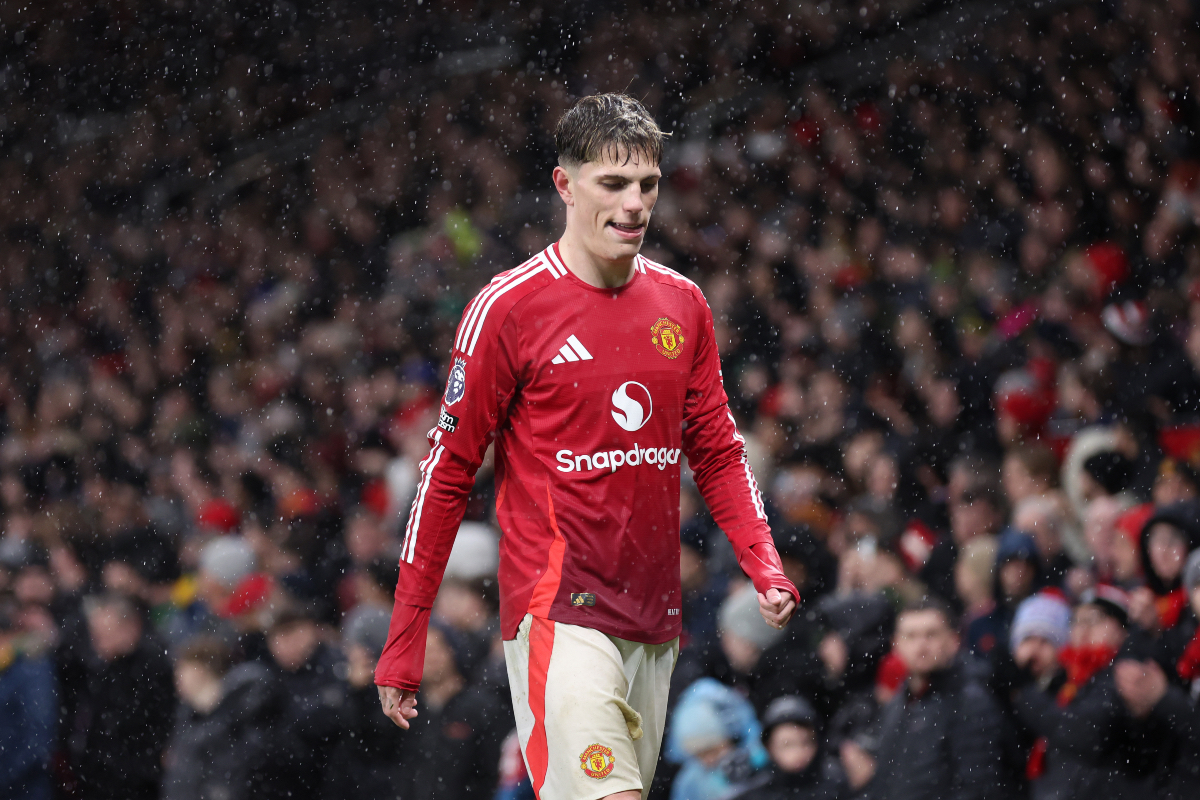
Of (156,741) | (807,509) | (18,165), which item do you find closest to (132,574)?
(156,741)

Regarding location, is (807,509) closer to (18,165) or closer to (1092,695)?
(1092,695)

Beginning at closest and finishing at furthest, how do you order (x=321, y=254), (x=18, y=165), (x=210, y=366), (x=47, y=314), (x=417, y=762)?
1. (x=417, y=762)
2. (x=210, y=366)
3. (x=321, y=254)
4. (x=47, y=314)
5. (x=18, y=165)

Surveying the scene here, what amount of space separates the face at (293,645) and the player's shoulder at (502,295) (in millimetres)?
2875

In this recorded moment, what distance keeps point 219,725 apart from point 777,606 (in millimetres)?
A: 3265

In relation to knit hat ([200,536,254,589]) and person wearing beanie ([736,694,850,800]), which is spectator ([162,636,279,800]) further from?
person wearing beanie ([736,694,850,800])

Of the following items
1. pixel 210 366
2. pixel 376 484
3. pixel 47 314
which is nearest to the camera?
pixel 376 484

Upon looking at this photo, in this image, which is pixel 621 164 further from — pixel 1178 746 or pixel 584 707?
pixel 1178 746

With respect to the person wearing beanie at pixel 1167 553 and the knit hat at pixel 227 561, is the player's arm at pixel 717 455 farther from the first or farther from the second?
the knit hat at pixel 227 561

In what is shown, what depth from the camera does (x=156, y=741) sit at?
6.21m

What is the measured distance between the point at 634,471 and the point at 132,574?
196 inches

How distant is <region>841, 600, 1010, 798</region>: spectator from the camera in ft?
15.0

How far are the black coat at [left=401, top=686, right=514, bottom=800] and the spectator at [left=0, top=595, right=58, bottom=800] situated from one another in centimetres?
216

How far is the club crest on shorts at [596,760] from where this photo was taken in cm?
293

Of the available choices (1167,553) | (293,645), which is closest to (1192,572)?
(1167,553)
